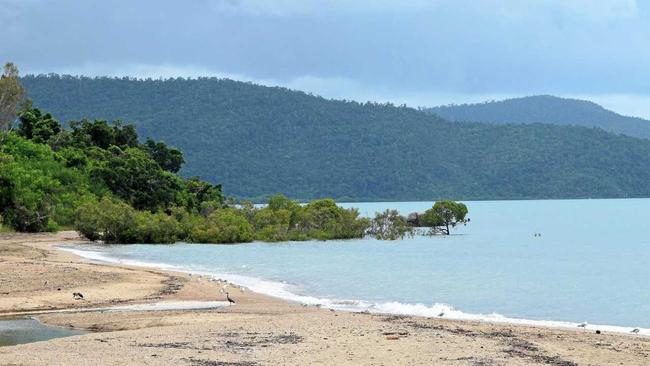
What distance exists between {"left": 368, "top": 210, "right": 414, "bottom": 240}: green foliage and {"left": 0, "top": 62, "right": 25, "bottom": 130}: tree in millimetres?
27684

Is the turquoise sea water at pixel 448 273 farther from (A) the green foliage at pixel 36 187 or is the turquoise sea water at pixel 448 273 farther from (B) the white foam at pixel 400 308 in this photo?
(A) the green foliage at pixel 36 187

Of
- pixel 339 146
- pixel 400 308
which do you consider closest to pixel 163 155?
pixel 400 308

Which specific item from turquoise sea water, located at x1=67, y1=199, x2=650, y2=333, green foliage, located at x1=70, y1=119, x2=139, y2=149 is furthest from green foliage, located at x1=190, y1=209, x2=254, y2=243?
green foliage, located at x1=70, y1=119, x2=139, y2=149

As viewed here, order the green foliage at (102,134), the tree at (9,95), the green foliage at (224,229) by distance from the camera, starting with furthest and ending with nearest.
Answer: the green foliage at (102,134)
the tree at (9,95)
the green foliage at (224,229)

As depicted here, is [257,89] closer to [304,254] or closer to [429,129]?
[429,129]

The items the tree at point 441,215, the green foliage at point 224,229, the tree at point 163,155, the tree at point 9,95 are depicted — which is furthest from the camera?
the tree at point 163,155

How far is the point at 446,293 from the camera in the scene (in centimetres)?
2933

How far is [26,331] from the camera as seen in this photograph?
655 inches

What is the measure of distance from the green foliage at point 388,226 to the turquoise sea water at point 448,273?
0.64 m

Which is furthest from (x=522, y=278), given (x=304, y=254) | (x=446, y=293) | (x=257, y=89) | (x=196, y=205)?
(x=257, y=89)

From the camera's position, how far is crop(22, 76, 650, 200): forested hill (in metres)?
170

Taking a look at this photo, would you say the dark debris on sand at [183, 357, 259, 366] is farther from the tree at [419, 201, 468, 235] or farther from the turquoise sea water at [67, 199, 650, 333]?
the tree at [419, 201, 468, 235]

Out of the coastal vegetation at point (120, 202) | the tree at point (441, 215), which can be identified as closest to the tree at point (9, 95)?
the coastal vegetation at point (120, 202)

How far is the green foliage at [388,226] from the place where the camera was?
65188mm
